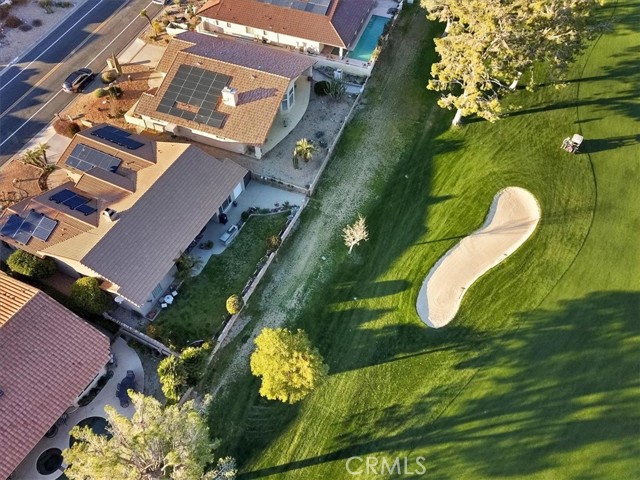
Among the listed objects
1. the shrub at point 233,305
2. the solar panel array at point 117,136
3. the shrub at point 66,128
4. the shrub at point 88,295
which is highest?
the shrub at point 66,128

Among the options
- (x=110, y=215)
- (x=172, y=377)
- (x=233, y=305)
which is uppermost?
A: (x=110, y=215)

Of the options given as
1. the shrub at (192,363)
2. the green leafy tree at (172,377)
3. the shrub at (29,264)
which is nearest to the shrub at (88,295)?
the shrub at (29,264)

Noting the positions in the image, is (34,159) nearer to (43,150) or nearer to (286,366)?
(43,150)

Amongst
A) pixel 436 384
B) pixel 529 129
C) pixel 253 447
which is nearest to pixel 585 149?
pixel 529 129

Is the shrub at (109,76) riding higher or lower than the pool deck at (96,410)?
higher

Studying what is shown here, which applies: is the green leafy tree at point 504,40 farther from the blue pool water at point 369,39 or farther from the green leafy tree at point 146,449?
the green leafy tree at point 146,449

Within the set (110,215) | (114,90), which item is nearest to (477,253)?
(110,215)

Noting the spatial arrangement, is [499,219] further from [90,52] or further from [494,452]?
[90,52]
